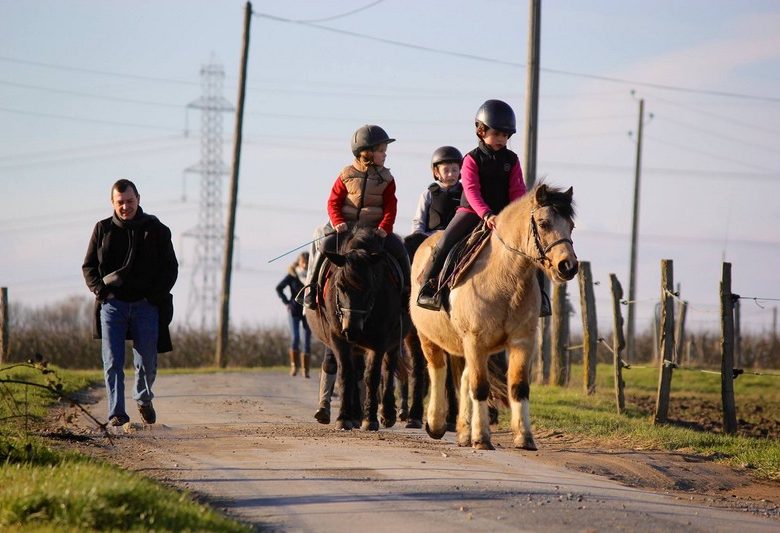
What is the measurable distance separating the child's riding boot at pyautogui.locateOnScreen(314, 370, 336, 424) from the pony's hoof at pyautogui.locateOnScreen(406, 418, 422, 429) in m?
0.92

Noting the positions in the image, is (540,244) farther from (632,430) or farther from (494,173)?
(632,430)

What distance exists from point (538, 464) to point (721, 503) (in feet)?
6.86

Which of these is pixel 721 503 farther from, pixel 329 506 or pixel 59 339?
pixel 59 339

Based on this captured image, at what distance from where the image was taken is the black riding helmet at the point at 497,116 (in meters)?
12.1

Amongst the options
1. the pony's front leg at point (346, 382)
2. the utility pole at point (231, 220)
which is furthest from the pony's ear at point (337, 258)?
the utility pole at point (231, 220)

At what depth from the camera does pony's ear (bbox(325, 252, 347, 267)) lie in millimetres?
13484

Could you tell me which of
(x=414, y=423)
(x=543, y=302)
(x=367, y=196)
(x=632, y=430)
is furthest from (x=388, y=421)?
(x=632, y=430)

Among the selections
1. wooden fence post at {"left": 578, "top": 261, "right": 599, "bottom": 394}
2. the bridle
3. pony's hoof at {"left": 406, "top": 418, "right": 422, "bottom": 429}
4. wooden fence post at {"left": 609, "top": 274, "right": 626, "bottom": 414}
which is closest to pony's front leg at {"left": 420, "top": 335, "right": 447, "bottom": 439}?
pony's hoof at {"left": 406, "top": 418, "right": 422, "bottom": 429}

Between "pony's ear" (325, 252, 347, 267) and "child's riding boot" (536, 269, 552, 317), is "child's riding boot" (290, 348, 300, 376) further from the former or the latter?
"child's riding boot" (536, 269, 552, 317)

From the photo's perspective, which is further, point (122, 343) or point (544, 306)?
point (122, 343)

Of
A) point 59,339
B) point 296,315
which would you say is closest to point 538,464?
point 296,315

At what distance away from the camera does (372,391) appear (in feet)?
43.6

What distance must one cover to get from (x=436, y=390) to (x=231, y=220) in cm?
2333

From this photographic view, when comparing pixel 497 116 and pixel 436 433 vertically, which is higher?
pixel 497 116
